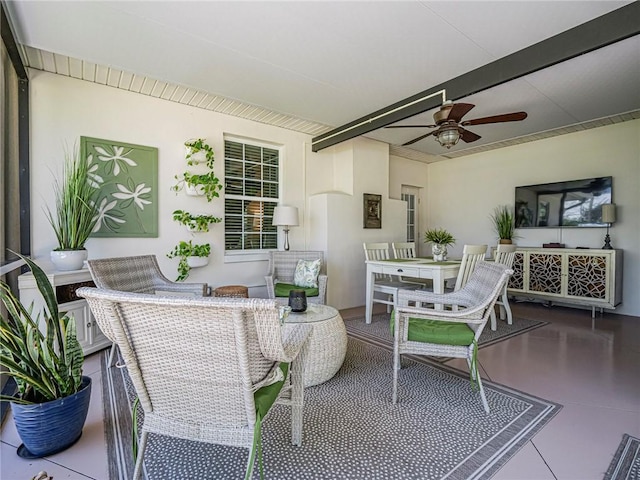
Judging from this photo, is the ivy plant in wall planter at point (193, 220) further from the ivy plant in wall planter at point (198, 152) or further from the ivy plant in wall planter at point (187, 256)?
the ivy plant in wall planter at point (198, 152)

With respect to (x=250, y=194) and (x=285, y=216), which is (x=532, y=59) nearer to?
(x=285, y=216)

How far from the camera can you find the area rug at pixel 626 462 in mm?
1467

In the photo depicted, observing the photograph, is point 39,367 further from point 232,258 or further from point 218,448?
point 232,258

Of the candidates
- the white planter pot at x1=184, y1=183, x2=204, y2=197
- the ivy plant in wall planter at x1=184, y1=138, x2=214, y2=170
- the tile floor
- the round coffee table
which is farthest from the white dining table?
the ivy plant in wall planter at x1=184, y1=138, x2=214, y2=170

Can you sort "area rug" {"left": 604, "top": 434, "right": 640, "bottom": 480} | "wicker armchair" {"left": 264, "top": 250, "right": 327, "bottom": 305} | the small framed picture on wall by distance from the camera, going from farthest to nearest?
the small framed picture on wall
"wicker armchair" {"left": 264, "top": 250, "right": 327, "bottom": 305}
"area rug" {"left": 604, "top": 434, "right": 640, "bottom": 480}

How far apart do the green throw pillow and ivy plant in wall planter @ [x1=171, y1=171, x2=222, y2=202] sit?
4.51 ft

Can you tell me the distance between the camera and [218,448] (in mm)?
1640

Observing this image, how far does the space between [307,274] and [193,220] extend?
1.51 m

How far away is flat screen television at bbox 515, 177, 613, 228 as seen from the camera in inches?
179

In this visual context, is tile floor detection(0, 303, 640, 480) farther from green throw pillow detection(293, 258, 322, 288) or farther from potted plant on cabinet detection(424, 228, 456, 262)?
green throw pillow detection(293, 258, 322, 288)

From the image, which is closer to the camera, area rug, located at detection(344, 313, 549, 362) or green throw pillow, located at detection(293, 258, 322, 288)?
area rug, located at detection(344, 313, 549, 362)

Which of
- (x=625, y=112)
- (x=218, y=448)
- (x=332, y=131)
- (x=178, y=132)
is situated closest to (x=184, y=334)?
(x=218, y=448)

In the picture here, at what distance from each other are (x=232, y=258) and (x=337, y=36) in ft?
9.41

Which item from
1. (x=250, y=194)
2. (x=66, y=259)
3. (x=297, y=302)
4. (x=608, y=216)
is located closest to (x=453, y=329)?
(x=297, y=302)
